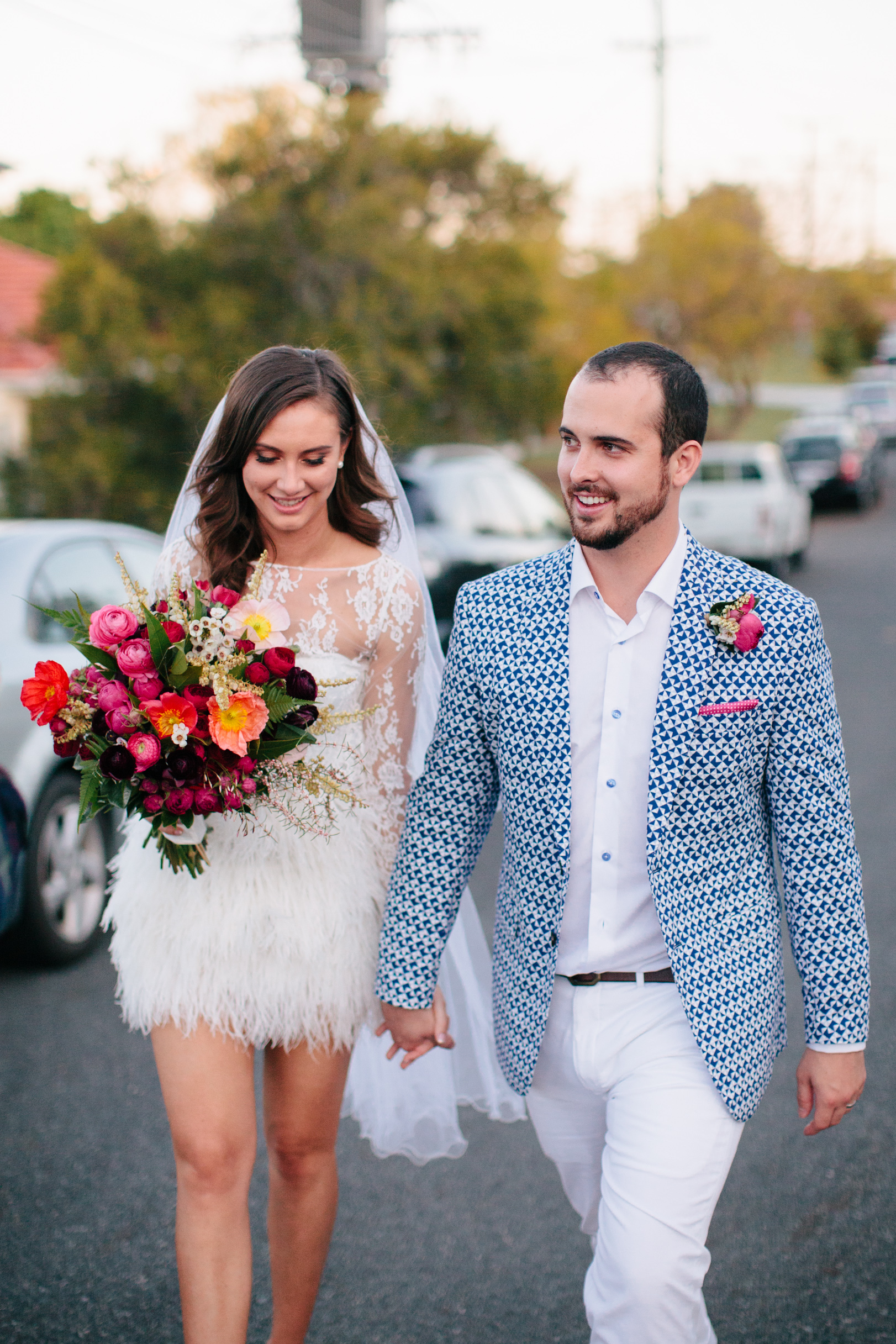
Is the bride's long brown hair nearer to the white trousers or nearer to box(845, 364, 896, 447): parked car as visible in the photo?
the white trousers

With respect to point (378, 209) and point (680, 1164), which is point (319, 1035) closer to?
point (680, 1164)

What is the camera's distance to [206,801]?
2551mm

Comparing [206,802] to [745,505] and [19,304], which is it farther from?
[19,304]

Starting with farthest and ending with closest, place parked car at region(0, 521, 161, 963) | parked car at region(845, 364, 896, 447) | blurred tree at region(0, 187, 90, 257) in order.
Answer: parked car at region(845, 364, 896, 447) → blurred tree at region(0, 187, 90, 257) → parked car at region(0, 521, 161, 963)

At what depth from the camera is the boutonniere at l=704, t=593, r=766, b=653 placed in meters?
2.48

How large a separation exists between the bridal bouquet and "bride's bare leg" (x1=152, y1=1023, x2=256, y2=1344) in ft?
1.51

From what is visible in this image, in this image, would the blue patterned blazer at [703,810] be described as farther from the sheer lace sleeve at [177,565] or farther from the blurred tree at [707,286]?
the blurred tree at [707,286]

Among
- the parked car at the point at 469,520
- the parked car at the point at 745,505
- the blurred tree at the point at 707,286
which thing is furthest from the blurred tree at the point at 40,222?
the parked car at the point at 469,520

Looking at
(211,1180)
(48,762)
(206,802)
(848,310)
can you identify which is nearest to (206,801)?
(206,802)

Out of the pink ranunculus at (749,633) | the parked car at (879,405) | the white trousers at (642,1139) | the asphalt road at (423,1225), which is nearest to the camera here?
the white trousers at (642,1139)

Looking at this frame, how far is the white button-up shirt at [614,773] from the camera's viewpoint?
2.58 meters

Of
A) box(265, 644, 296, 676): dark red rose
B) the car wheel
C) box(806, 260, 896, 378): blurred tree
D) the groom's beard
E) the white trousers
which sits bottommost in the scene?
the car wheel

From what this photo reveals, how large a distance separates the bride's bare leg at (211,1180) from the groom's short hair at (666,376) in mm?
1554

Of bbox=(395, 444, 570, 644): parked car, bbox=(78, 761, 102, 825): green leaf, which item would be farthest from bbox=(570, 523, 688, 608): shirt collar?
bbox=(395, 444, 570, 644): parked car
